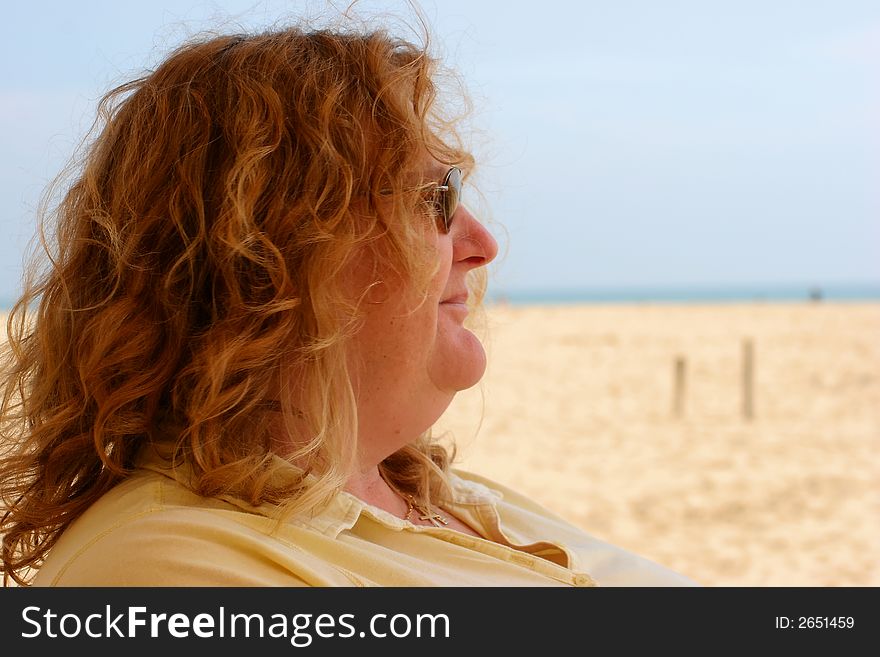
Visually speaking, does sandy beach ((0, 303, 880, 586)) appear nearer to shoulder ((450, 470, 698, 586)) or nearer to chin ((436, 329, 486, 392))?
shoulder ((450, 470, 698, 586))

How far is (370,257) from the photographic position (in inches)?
62.1

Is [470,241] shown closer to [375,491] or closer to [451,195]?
[451,195]

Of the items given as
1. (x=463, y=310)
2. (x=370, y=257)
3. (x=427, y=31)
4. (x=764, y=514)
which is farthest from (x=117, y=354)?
(x=764, y=514)

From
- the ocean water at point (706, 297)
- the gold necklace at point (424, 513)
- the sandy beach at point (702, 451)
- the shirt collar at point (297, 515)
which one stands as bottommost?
the shirt collar at point (297, 515)

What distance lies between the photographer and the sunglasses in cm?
165

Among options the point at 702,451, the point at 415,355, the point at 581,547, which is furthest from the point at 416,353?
the point at 702,451

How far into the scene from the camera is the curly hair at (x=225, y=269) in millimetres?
1440

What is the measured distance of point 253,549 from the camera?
1297mm

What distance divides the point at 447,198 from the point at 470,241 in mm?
132

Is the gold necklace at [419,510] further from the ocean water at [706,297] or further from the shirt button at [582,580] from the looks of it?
the ocean water at [706,297]

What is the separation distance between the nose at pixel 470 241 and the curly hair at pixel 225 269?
0.46 ft

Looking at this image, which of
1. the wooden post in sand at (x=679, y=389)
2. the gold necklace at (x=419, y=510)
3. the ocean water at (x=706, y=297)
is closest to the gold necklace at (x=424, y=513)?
the gold necklace at (x=419, y=510)

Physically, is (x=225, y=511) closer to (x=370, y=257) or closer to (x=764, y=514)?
(x=370, y=257)
